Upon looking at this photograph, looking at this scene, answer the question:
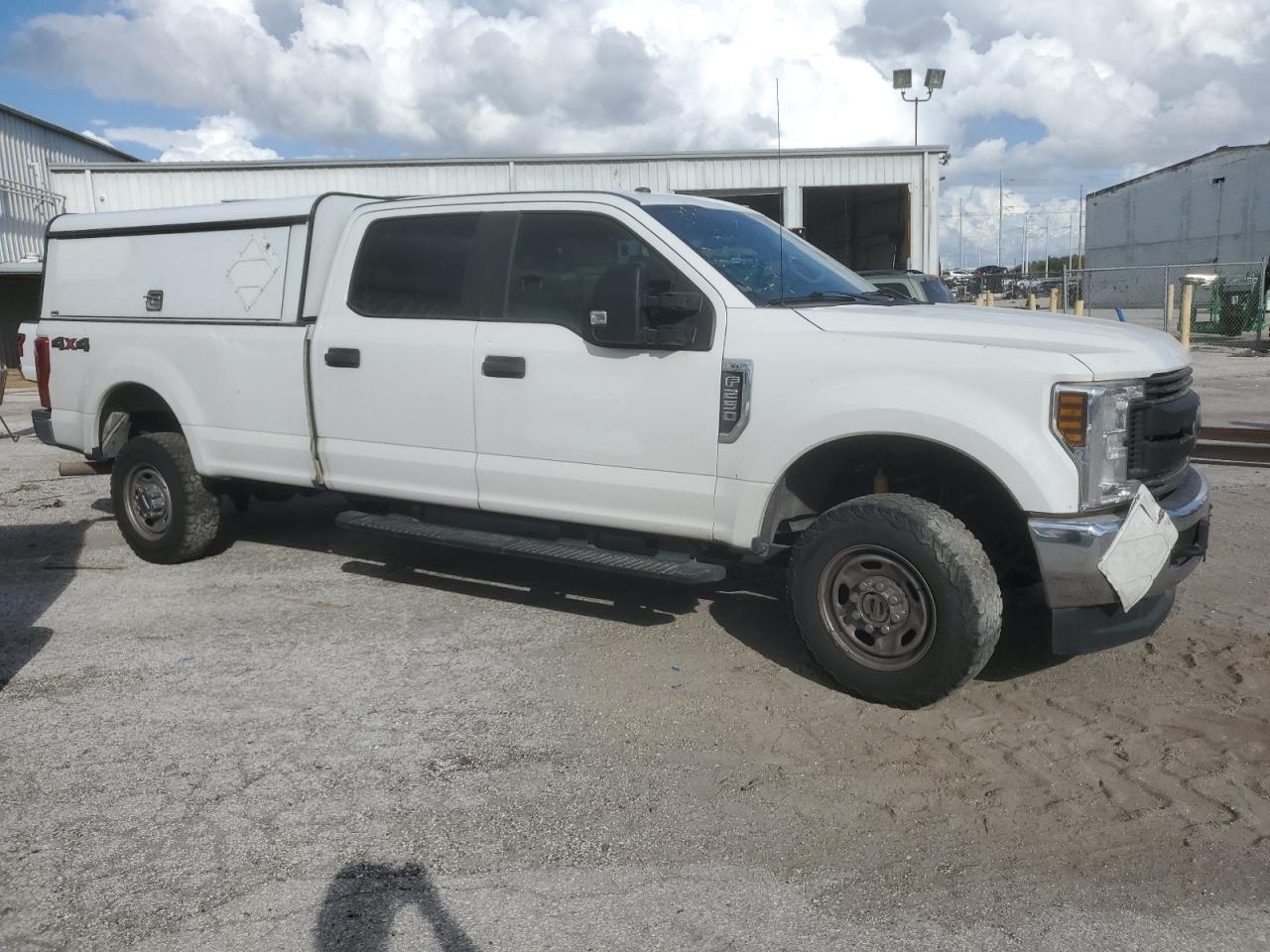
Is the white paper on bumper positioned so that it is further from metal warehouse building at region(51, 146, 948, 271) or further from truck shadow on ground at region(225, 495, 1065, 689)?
metal warehouse building at region(51, 146, 948, 271)

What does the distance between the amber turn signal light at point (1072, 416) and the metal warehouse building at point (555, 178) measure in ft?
63.8

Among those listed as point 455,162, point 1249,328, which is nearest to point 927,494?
point 455,162

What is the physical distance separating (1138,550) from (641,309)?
7.10ft

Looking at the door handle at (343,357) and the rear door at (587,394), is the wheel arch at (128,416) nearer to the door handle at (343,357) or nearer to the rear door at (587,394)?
the door handle at (343,357)

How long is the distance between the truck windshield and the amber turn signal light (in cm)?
130

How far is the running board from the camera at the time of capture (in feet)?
15.9

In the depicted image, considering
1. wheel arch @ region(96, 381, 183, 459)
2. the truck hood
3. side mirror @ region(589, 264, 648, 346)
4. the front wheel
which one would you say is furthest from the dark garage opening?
the front wheel

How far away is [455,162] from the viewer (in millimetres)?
22719

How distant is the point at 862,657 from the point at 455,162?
2020 cm

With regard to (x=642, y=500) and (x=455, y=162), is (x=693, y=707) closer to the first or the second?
(x=642, y=500)

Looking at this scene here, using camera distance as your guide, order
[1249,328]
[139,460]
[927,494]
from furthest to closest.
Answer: [1249,328] < [139,460] < [927,494]

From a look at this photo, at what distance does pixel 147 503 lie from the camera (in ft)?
23.0

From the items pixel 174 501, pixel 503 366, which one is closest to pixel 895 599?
pixel 503 366

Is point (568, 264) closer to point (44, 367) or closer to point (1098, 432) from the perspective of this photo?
point (1098, 432)
